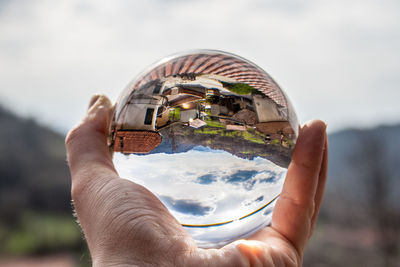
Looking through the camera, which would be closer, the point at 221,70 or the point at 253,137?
the point at 253,137

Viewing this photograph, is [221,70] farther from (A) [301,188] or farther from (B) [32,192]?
(B) [32,192]

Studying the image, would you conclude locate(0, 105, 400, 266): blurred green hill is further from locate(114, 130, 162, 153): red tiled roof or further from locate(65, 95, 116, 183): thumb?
locate(114, 130, 162, 153): red tiled roof

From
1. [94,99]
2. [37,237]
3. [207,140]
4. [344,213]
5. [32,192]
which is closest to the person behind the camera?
[207,140]

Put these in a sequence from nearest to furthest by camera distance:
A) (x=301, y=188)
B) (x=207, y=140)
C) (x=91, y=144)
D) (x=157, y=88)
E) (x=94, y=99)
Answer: (x=207, y=140) < (x=157, y=88) < (x=301, y=188) < (x=91, y=144) < (x=94, y=99)

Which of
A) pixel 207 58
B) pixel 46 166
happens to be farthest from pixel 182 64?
pixel 46 166

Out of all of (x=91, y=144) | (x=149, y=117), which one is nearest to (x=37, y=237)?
(x=91, y=144)

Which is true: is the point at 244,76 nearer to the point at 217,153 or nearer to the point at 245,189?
the point at 217,153
